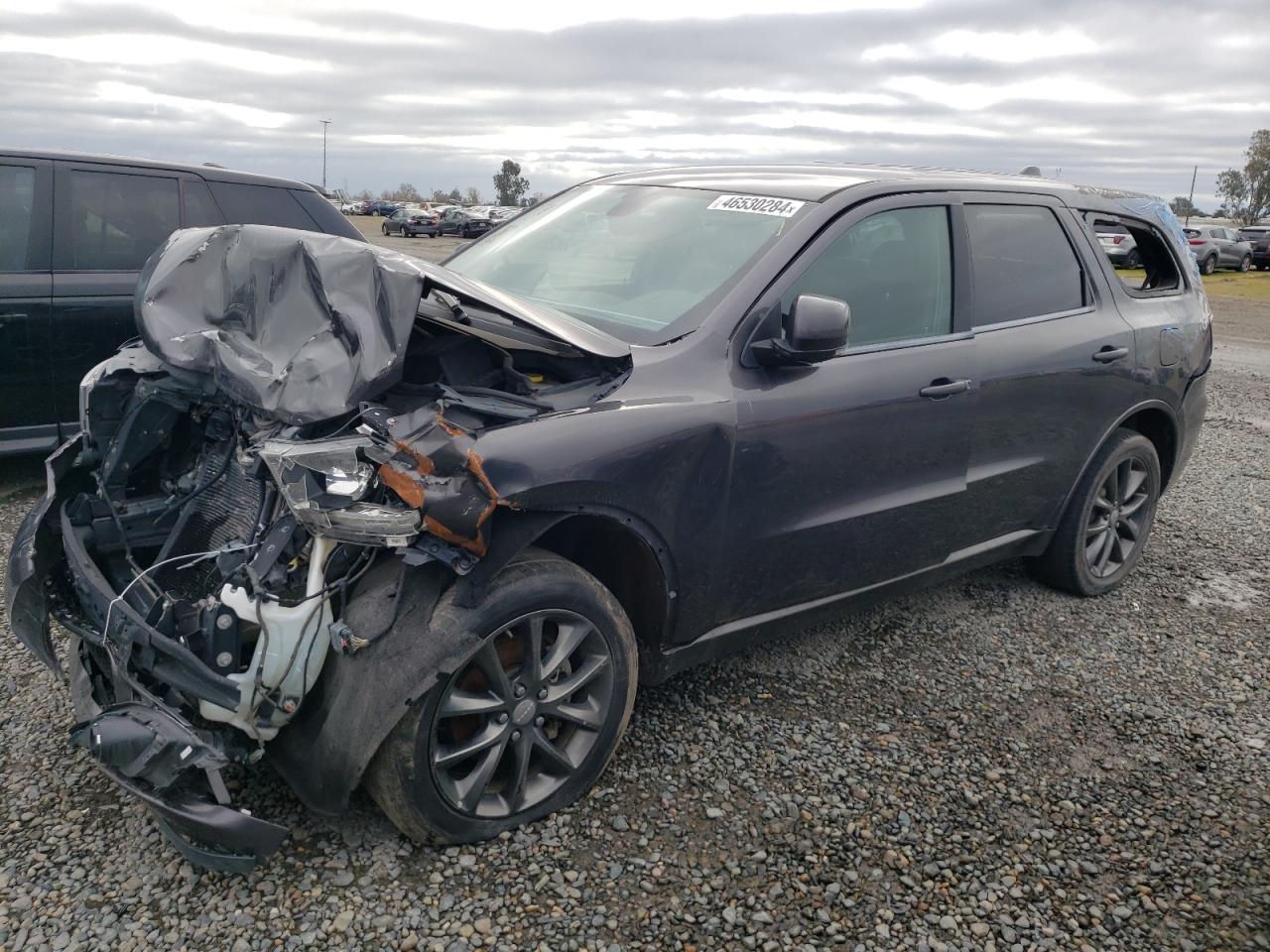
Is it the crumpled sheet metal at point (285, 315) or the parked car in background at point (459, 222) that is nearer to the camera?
the crumpled sheet metal at point (285, 315)

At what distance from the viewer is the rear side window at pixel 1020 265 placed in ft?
12.7

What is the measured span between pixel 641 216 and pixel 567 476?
1.51 metres

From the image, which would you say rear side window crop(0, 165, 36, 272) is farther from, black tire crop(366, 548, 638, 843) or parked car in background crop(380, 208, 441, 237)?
parked car in background crop(380, 208, 441, 237)

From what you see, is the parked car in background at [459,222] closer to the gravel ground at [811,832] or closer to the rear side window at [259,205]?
the rear side window at [259,205]

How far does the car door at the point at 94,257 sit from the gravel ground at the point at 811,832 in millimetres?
2091

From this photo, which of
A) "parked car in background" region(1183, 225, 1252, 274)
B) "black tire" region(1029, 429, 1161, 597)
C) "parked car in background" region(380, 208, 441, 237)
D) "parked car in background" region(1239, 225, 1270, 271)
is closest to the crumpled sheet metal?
"black tire" region(1029, 429, 1161, 597)

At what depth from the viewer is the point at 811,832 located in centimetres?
287

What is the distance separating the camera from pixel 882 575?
3654mm

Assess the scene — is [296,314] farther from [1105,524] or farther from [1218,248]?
[1218,248]

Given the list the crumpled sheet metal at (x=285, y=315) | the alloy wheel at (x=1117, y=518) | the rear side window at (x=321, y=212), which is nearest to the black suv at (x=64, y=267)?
the rear side window at (x=321, y=212)

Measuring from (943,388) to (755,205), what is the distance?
936 millimetres

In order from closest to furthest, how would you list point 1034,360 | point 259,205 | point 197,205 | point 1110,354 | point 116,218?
point 1034,360 < point 1110,354 < point 116,218 < point 197,205 < point 259,205

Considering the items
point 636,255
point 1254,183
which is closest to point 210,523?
point 636,255

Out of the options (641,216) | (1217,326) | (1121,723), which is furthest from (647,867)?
(1217,326)
